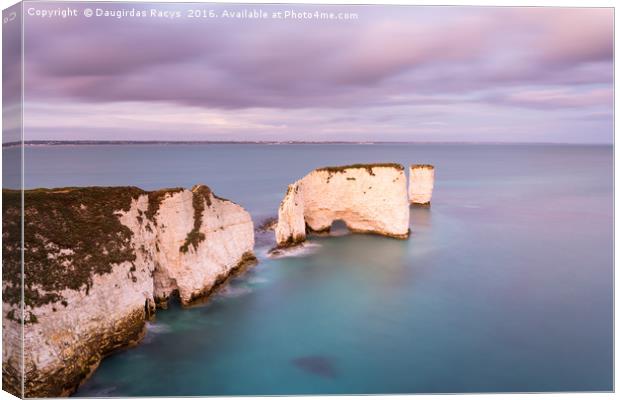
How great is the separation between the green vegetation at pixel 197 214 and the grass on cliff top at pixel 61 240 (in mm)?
3012

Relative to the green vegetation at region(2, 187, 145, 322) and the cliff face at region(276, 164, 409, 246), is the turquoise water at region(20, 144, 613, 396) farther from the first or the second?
the cliff face at region(276, 164, 409, 246)

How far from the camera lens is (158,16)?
11438 millimetres

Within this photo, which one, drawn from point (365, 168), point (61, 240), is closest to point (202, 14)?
point (61, 240)

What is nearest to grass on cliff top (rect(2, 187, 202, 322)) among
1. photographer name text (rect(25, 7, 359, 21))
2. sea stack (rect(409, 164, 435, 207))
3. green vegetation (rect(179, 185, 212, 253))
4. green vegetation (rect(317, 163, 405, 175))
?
green vegetation (rect(179, 185, 212, 253))

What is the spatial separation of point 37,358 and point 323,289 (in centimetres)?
1014

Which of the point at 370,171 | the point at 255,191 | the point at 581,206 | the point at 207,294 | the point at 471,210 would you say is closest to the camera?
the point at 207,294

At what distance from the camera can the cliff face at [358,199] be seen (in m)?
27.6

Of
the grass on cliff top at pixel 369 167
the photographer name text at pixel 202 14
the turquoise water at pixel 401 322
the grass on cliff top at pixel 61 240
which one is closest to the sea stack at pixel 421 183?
the grass on cliff top at pixel 369 167

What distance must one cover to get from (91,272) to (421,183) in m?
31.3

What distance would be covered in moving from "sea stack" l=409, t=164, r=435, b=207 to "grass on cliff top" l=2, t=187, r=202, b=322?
93.6 feet

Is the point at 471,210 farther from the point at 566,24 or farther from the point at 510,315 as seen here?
the point at 566,24

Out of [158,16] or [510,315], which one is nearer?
[158,16]

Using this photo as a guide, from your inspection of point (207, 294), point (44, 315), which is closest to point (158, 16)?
point (44, 315)

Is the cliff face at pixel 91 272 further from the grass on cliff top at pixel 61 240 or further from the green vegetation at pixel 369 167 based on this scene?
the green vegetation at pixel 369 167
